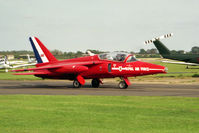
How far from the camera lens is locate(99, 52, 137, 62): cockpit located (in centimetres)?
2348

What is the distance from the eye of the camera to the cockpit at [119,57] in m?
23.5

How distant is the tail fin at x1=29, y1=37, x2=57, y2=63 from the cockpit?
4869mm

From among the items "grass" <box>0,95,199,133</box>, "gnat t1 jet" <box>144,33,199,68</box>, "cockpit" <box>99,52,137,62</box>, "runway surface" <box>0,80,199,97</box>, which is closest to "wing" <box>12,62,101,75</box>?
"cockpit" <box>99,52,137,62</box>

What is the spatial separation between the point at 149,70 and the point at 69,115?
1292 centimetres

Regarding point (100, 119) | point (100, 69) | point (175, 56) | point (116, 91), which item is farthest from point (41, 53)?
point (175, 56)

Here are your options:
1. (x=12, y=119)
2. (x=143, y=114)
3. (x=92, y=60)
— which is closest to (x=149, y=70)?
(x=92, y=60)

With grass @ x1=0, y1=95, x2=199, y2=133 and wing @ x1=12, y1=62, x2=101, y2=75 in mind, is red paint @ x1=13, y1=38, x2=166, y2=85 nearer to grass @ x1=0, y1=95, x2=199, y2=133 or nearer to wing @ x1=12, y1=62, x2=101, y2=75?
wing @ x1=12, y1=62, x2=101, y2=75

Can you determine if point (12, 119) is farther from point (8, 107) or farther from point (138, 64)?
point (138, 64)

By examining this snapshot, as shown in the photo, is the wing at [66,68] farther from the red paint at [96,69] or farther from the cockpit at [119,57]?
the cockpit at [119,57]

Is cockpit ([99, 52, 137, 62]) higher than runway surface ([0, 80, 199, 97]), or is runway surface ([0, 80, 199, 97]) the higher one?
cockpit ([99, 52, 137, 62])

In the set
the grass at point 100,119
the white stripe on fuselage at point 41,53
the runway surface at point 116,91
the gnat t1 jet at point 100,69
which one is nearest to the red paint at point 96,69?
the gnat t1 jet at point 100,69

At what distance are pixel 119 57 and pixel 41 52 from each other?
23.5 ft

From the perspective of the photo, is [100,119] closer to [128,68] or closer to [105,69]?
[128,68]

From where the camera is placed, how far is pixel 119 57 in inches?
934
